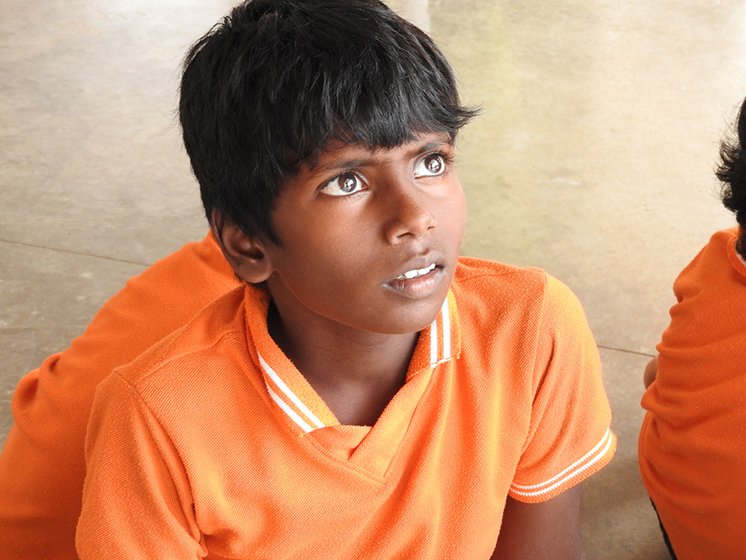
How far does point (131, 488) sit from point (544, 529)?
52cm

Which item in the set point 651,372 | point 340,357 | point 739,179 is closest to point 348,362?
point 340,357

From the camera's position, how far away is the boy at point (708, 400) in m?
1.32

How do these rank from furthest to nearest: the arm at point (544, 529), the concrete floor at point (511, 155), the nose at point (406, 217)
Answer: the concrete floor at point (511, 155) → the arm at point (544, 529) → the nose at point (406, 217)

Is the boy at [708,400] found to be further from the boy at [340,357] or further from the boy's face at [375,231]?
the boy's face at [375,231]

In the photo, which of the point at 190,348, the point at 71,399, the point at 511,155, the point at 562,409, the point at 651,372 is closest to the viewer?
the point at 190,348

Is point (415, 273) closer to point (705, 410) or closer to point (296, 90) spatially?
point (296, 90)

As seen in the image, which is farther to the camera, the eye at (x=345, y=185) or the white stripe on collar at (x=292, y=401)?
the white stripe on collar at (x=292, y=401)

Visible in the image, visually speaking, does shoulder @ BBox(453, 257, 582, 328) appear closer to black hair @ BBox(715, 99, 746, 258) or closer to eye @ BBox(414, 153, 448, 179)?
eye @ BBox(414, 153, 448, 179)

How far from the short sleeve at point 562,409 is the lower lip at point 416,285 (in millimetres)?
195

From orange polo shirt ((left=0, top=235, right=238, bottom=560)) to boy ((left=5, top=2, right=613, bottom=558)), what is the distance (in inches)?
7.4

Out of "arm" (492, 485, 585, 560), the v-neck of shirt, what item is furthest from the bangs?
"arm" (492, 485, 585, 560)

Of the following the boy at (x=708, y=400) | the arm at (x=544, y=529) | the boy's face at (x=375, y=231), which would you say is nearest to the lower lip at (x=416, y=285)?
the boy's face at (x=375, y=231)

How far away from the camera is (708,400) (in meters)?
1.35

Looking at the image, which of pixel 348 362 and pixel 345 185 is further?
pixel 348 362
